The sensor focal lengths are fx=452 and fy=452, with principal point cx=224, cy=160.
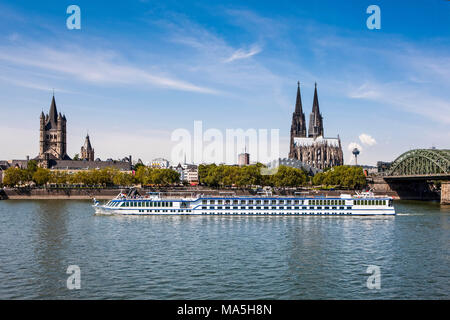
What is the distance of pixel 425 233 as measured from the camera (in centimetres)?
4212

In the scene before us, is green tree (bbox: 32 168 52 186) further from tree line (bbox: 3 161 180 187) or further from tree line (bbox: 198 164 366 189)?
tree line (bbox: 198 164 366 189)

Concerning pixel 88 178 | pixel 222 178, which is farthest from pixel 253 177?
pixel 88 178

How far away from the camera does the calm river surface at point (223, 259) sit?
2239 cm

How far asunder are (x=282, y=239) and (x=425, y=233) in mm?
14317

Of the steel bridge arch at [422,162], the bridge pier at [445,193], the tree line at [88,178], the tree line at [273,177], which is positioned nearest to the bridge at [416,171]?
the steel bridge arch at [422,162]

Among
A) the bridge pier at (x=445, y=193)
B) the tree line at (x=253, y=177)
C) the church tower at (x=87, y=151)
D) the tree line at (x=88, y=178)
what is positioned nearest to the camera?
the bridge pier at (x=445, y=193)

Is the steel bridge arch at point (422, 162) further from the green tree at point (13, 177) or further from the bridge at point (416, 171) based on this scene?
the green tree at point (13, 177)

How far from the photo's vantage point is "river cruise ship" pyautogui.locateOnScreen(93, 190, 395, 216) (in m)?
58.4

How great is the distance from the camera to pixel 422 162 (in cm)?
11238

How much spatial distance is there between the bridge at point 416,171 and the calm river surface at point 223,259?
2381 inches

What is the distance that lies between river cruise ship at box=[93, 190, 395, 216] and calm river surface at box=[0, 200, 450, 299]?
8929 millimetres

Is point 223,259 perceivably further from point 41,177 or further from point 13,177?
point 13,177

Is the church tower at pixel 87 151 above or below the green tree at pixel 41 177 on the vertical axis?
above
